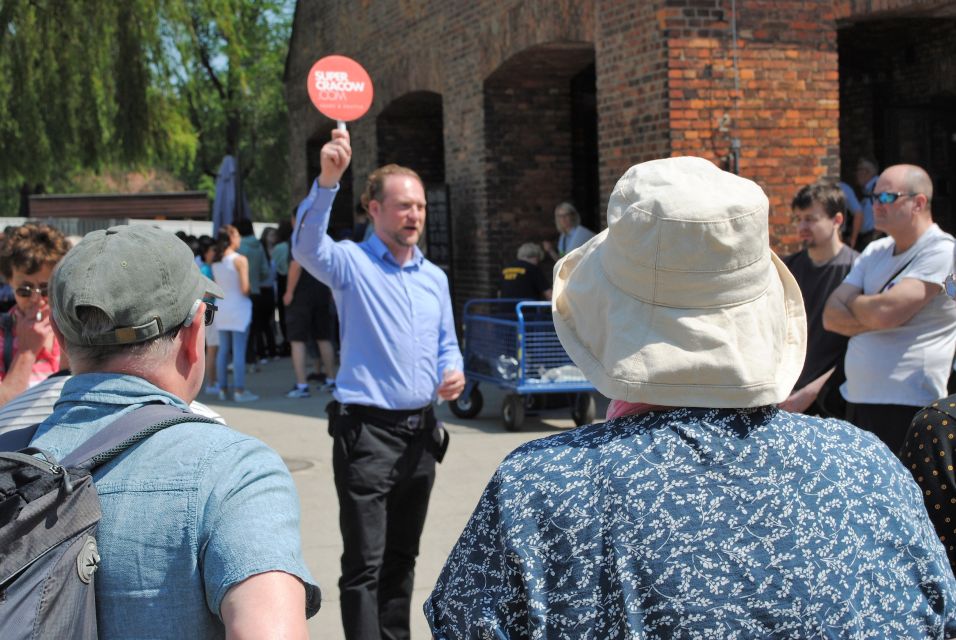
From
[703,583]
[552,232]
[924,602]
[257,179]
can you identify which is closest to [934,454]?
[924,602]

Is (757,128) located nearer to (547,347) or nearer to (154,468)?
(547,347)

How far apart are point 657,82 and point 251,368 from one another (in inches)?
309

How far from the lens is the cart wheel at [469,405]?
1024cm

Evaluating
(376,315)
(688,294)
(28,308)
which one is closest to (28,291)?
(28,308)

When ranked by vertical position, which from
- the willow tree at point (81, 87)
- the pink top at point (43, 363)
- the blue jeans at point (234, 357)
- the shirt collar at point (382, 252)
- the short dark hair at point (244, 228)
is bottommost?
the blue jeans at point (234, 357)

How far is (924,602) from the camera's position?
5.86ft

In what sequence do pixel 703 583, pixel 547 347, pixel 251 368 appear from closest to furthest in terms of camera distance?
pixel 703 583 < pixel 547 347 < pixel 251 368

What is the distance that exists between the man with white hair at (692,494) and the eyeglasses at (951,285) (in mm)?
2614

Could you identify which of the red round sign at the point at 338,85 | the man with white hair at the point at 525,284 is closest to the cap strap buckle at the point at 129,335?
the red round sign at the point at 338,85

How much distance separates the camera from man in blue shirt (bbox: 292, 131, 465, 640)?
13.5 feet

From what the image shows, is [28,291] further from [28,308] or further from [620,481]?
[620,481]

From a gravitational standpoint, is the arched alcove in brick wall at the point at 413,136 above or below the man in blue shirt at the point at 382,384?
above

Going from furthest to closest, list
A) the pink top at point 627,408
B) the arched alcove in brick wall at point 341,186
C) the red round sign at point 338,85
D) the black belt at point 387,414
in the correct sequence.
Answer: the arched alcove in brick wall at point 341,186
the red round sign at point 338,85
the black belt at point 387,414
the pink top at point 627,408

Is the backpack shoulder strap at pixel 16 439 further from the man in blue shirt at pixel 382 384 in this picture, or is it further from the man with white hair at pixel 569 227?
the man with white hair at pixel 569 227
